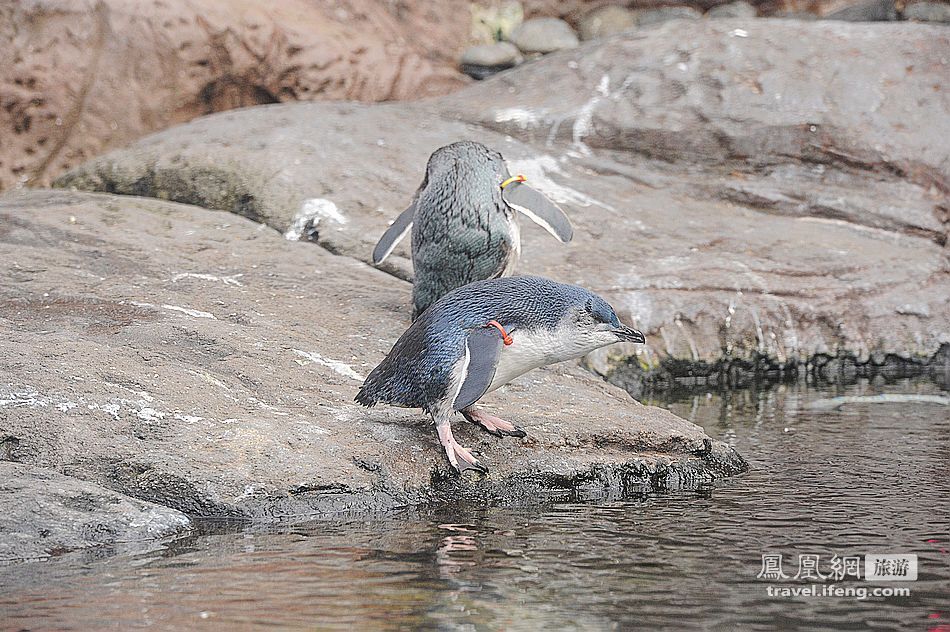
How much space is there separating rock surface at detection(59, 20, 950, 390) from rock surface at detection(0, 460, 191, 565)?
359cm

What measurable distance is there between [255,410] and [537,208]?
2435 mm

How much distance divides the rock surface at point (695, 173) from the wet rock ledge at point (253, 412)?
5.45ft

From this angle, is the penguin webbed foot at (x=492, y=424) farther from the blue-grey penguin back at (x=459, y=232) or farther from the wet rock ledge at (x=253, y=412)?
the blue-grey penguin back at (x=459, y=232)

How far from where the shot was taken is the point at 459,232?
6.14 m

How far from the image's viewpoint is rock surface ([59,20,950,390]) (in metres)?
7.82

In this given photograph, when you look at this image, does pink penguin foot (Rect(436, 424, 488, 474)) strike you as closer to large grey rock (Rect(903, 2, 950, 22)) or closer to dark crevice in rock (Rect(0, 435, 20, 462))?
dark crevice in rock (Rect(0, 435, 20, 462))

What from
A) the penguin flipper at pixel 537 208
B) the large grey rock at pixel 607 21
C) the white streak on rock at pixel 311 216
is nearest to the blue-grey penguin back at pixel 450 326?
the penguin flipper at pixel 537 208

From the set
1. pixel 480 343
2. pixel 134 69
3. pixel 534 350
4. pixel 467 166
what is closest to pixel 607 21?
pixel 134 69

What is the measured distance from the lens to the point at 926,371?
810 cm

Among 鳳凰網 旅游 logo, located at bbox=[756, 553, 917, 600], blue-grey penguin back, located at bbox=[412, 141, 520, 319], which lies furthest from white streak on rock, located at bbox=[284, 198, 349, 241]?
鳳凰網 旅游 logo, located at bbox=[756, 553, 917, 600]

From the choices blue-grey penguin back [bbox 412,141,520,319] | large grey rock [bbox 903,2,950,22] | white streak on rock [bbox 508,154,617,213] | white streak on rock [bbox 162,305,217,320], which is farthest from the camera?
large grey rock [bbox 903,2,950,22]

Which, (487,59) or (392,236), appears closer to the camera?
(392,236)

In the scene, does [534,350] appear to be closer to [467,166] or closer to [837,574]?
[837,574]

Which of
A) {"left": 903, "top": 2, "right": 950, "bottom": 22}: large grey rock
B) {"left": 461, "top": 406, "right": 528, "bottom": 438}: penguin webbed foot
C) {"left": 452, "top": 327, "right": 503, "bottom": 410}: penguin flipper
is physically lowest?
{"left": 461, "top": 406, "right": 528, "bottom": 438}: penguin webbed foot
